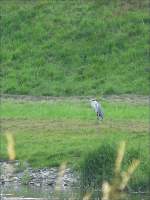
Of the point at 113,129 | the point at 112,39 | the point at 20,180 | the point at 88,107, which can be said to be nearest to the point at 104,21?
the point at 112,39

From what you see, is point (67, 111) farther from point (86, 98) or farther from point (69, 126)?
point (86, 98)

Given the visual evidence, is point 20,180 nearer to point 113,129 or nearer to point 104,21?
point 113,129

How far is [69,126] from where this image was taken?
25.5m

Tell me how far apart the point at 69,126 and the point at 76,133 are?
1442 millimetres

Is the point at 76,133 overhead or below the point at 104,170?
→ overhead

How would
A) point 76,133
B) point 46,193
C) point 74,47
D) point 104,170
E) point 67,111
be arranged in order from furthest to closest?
point 74,47
point 67,111
point 76,133
point 104,170
point 46,193

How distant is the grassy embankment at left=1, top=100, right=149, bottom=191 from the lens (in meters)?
18.7

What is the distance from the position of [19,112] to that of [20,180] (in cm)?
824

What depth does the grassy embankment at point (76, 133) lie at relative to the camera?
18672mm

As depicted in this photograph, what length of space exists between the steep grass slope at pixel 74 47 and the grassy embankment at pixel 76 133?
382cm

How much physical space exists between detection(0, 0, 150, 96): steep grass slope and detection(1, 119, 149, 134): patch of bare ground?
24.9 ft

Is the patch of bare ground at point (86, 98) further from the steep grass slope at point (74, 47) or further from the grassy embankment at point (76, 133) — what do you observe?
the grassy embankment at point (76, 133)

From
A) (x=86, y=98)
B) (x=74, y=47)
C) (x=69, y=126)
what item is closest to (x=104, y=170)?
(x=69, y=126)

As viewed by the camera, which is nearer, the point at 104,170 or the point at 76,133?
the point at 104,170
